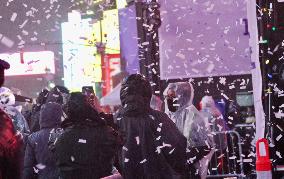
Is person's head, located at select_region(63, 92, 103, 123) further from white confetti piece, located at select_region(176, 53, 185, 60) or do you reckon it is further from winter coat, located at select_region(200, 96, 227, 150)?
winter coat, located at select_region(200, 96, 227, 150)

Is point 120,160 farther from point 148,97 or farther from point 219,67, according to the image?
point 219,67

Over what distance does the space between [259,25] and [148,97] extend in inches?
54.8

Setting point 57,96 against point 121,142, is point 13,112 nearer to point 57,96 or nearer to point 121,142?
point 57,96

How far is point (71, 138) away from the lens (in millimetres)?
5121

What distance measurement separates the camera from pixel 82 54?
35.2 meters

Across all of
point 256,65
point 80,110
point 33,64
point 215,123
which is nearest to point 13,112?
point 80,110

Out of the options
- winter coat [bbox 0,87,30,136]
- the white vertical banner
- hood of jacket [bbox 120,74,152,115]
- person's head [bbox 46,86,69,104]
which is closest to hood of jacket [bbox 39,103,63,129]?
winter coat [bbox 0,87,30,136]

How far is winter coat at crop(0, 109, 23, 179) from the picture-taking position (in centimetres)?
320

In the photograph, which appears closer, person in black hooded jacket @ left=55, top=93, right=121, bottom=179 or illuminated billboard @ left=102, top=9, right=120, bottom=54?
person in black hooded jacket @ left=55, top=93, right=121, bottom=179

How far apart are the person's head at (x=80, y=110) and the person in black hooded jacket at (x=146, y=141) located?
0.53 metres

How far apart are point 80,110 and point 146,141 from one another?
854mm

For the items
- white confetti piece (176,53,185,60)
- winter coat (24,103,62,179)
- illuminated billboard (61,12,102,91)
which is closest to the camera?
winter coat (24,103,62,179)

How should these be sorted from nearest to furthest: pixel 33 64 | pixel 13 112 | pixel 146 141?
pixel 146 141 < pixel 13 112 < pixel 33 64

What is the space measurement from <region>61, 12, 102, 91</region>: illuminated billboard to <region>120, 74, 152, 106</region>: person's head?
86.5 ft
